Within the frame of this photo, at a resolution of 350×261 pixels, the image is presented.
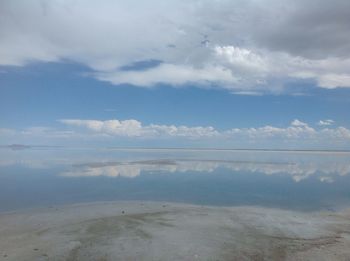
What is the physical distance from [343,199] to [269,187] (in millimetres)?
8973

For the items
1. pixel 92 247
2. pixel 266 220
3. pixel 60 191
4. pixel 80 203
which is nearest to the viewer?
pixel 92 247

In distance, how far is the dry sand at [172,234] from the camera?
1477 cm

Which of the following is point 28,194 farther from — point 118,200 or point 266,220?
point 266,220

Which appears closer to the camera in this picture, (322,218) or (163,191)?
(322,218)

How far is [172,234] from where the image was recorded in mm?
17750

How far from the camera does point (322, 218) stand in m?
22.8

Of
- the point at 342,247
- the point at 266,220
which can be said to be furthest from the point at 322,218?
the point at 342,247

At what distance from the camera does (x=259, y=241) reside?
54.7ft

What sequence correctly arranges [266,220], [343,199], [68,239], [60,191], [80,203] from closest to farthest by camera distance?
[68,239] → [266,220] → [80,203] → [343,199] → [60,191]

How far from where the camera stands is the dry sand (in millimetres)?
14766

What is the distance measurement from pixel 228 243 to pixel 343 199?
818 inches

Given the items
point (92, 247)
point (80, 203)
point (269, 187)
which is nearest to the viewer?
point (92, 247)

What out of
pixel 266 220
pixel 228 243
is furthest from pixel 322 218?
pixel 228 243

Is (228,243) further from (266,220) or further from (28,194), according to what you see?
(28,194)
